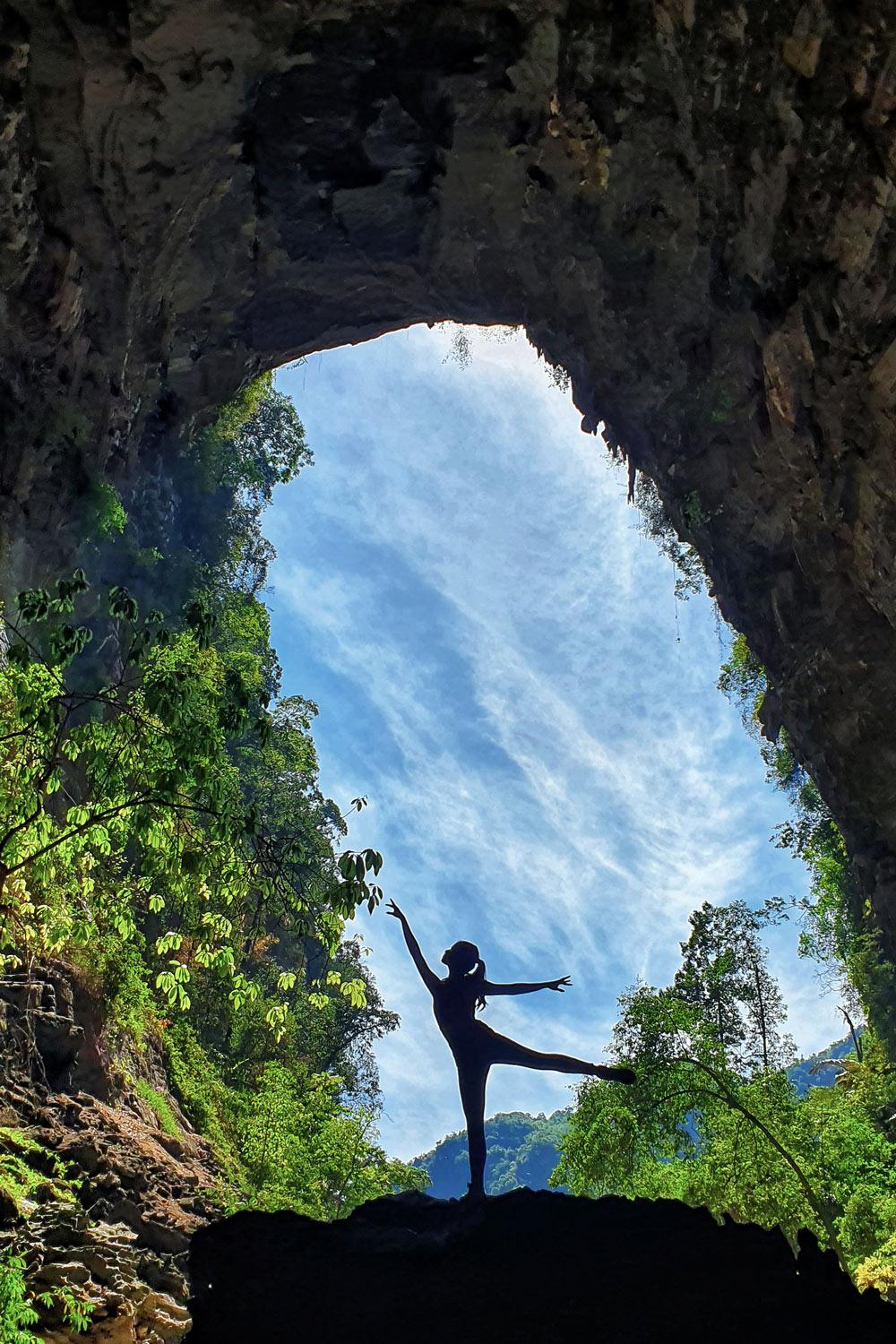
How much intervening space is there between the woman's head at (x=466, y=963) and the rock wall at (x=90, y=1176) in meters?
3.17

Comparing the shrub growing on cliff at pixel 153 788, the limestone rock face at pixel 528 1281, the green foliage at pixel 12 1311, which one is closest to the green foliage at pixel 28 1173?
the green foliage at pixel 12 1311

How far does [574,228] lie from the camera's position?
13.1 metres

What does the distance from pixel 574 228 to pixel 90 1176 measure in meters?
14.1

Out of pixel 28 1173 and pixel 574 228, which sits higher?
pixel 574 228

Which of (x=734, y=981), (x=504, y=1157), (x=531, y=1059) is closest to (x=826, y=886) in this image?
(x=734, y=981)

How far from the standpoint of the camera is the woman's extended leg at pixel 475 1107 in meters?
5.53

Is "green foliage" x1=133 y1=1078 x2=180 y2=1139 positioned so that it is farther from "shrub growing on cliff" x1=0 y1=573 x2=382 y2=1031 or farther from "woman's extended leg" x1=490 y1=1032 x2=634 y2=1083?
"woman's extended leg" x1=490 y1=1032 x2=634 y2=1083

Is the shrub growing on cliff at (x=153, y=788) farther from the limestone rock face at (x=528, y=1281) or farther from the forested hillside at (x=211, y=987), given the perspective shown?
the limestone rock face at (x=528, y=1281)

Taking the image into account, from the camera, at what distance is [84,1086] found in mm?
11367

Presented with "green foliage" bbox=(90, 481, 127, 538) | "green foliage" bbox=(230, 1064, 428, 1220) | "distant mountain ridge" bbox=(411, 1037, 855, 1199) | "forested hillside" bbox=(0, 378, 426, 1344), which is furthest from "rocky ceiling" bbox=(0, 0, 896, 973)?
"distant mountain ridge" bbox=(411, 1037, 855, 1199)

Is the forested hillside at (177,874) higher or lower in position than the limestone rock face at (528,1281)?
higher

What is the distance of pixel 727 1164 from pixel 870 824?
5565 millimetres

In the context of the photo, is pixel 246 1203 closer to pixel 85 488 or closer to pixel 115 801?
pixel 115 801

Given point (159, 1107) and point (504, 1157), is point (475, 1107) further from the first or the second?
point (504, 1157)
